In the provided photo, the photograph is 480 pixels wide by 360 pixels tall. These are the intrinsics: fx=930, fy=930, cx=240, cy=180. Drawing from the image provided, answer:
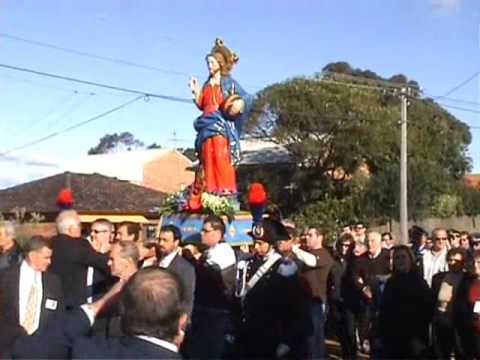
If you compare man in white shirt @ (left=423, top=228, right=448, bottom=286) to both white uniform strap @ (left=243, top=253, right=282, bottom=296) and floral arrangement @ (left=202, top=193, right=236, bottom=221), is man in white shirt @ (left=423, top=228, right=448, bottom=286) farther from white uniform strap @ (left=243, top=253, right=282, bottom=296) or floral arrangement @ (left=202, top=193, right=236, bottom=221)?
white uniform strap @ (left=243, top=253, right=282, bottom=296)

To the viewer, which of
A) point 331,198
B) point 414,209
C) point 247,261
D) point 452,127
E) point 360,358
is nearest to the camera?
point 247,261

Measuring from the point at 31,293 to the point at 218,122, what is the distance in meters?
5.91

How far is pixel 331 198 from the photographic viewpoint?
4069 cm

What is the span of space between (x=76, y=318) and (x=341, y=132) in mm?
37667

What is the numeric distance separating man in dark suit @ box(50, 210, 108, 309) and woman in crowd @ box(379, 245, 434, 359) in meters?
2.43

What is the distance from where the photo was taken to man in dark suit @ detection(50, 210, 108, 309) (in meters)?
6.90

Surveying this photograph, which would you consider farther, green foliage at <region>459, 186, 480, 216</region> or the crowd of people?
green foliage at <region>459, 186, 480, 216</region>

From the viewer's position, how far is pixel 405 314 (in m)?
7.61

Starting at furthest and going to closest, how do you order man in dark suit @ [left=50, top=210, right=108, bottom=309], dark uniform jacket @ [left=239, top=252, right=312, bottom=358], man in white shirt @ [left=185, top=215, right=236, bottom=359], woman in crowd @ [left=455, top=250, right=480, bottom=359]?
1. woman in crowd @ [left=455, top=250, right=480, bottom=359]
2. man in white shirt @ [left=185, top=215, right=236, bottom=359]
3. dark uniform jacket @ [left=239, top=252, right=312, bottom=358]
4. man in dark suit @ [left=50, top=210, right=108, bottom=309]

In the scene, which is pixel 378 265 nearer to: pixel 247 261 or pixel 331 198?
pixel 247 261

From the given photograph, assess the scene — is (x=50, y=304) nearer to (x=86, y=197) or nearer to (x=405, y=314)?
(x=405, y=314)

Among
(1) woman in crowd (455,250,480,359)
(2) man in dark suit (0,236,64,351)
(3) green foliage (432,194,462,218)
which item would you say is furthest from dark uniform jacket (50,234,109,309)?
(3) green foliage (432,194,462,218)

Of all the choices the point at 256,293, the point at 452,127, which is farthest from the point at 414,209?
the point at 256,293

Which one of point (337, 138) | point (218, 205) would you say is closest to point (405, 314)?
point (218, 205)
